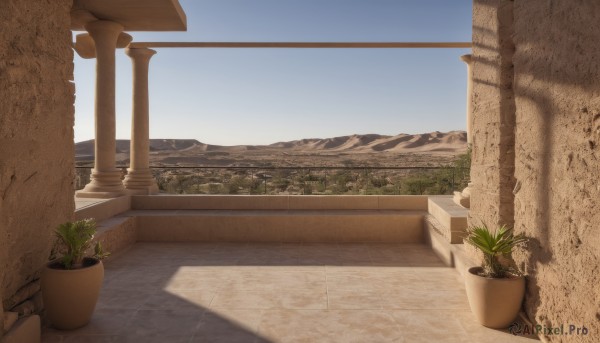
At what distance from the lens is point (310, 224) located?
8711mm

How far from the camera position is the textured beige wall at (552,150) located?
11.5 feet

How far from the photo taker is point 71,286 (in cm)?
441

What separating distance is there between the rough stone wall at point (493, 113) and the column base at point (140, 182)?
6928 millimetres

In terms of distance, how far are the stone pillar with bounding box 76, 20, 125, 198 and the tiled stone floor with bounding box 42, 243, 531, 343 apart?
205cm

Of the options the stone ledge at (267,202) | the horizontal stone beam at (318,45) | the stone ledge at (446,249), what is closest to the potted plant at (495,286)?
the stone ledge at (446,249)

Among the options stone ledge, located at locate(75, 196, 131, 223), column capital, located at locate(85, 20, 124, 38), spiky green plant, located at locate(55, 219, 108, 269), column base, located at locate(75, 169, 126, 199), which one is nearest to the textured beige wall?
spiky green plant, located at locate(55, 219, 108, 269)

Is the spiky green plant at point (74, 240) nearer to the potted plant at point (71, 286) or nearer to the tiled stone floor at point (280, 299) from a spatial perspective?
the potted plant at point (71, 286)

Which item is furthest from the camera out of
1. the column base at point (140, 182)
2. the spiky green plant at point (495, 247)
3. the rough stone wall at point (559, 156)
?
the column base at point (140, 182)

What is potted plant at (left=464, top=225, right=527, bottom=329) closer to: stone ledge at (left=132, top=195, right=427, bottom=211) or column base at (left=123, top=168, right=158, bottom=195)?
stone ledge at (left=132, top=195, right=427, bottom=211)

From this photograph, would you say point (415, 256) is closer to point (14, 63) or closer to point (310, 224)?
point (310, 224)

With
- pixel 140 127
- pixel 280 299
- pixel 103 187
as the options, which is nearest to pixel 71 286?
pixel 280 299

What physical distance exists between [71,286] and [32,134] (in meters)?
1.54


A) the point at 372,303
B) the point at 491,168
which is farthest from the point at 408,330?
the point at 491,168

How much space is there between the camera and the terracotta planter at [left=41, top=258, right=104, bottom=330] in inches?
173
